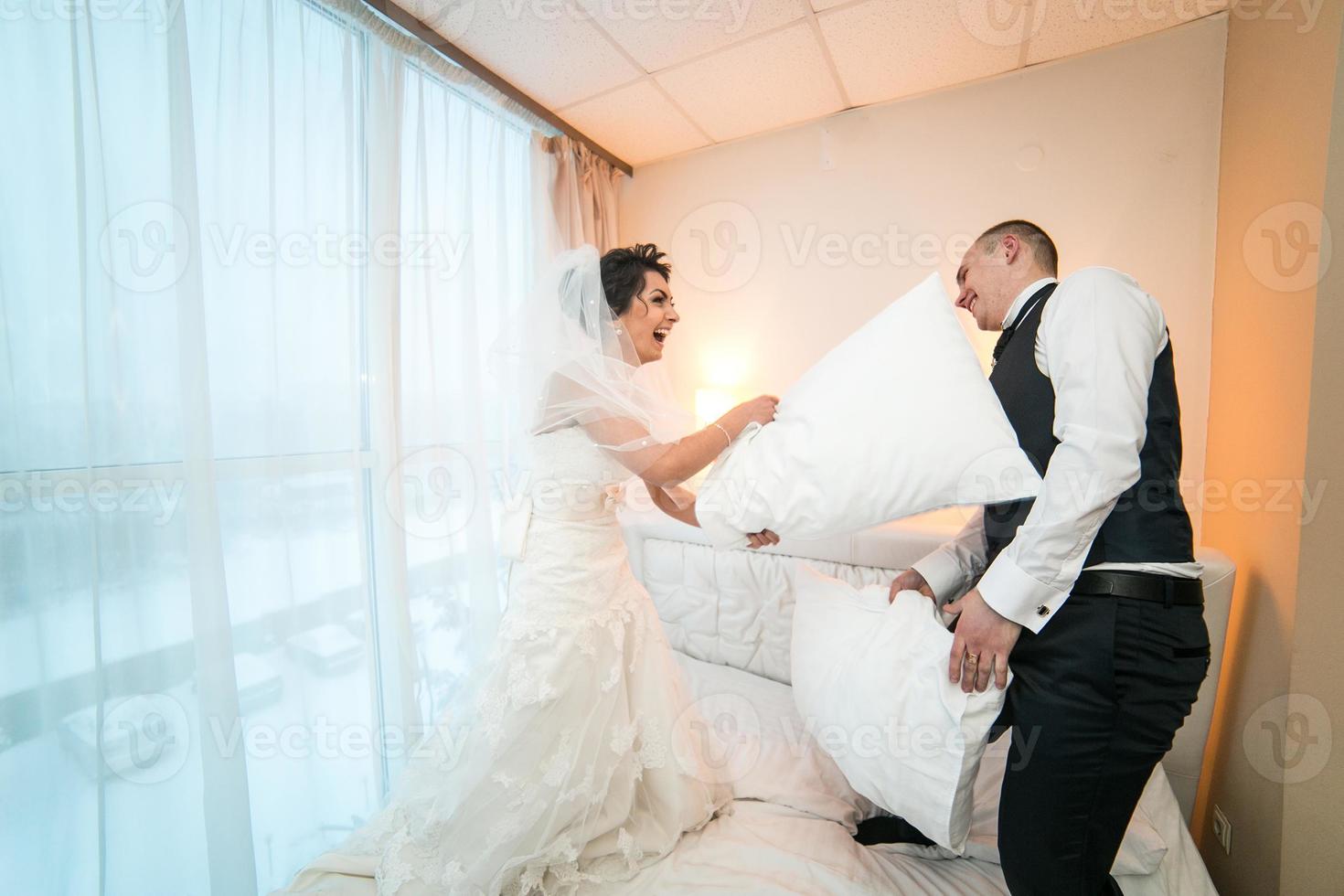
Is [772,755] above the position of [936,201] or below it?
below

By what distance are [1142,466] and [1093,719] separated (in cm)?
44

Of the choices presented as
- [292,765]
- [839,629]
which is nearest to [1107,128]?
[839,629]

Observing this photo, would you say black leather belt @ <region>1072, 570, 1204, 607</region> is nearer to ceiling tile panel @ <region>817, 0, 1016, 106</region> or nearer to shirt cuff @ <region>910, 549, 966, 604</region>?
shirt cuff @ <region>910, 549, 966, 604</region>

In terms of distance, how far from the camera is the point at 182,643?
4.39 feet

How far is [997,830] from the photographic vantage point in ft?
4.13

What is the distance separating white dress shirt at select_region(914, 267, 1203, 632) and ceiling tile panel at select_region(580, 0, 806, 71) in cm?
148

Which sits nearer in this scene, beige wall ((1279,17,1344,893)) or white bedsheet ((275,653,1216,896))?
beige wall ((1279,17,1344,893))

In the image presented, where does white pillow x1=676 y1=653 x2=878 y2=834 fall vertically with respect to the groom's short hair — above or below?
below

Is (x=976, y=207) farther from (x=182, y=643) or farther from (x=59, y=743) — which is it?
(x=59, y=743)

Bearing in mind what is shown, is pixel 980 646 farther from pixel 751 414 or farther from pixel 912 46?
pixel 912 46

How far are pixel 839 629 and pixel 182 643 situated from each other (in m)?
1.64

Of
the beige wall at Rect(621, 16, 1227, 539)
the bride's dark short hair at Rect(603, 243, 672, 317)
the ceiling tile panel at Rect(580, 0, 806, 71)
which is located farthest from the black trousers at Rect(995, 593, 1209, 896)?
the ceiling tile panel at Rect(580, 0, 806, 71)

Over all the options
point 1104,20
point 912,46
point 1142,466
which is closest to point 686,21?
point 912,46

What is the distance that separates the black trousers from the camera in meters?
0.87
